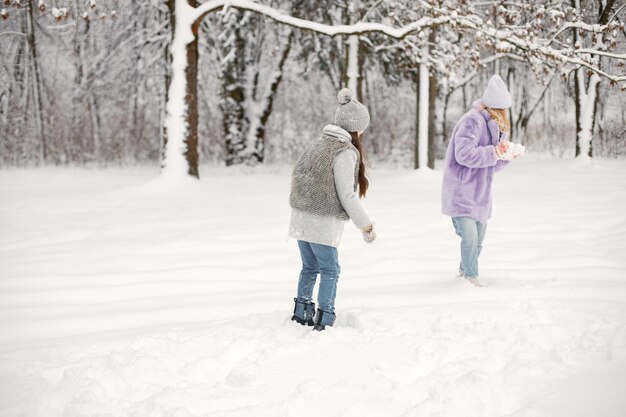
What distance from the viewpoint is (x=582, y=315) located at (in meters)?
Answer: 4.00

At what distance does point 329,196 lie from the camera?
3.92 meters

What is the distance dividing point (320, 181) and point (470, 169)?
160cm

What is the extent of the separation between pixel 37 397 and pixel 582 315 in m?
3.54

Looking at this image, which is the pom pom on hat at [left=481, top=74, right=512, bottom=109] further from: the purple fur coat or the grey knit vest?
the grey knit vest

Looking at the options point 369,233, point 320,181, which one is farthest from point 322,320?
point 320,181

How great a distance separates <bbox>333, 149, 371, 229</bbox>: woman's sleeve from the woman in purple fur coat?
125 cm

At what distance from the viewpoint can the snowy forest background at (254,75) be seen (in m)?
14.6

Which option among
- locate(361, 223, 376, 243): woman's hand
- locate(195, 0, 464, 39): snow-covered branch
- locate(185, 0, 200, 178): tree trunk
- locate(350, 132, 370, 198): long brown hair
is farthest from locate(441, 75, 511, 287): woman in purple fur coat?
locate(185, 0, 200, 178): tree trunk

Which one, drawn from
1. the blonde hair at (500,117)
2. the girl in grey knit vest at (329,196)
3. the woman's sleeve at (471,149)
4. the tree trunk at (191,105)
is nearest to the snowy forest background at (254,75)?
the tree trunk at (191,105)

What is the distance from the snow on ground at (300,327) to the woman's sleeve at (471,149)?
3.49 feet

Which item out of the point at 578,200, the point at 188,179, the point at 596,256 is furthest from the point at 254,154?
the point at 596,256

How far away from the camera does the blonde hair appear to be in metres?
4.86

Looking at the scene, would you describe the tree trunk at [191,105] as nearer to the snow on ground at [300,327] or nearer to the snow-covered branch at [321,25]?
the snow-covered branch at [321,25]

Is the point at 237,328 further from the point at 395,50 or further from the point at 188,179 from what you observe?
the point at 395,50
